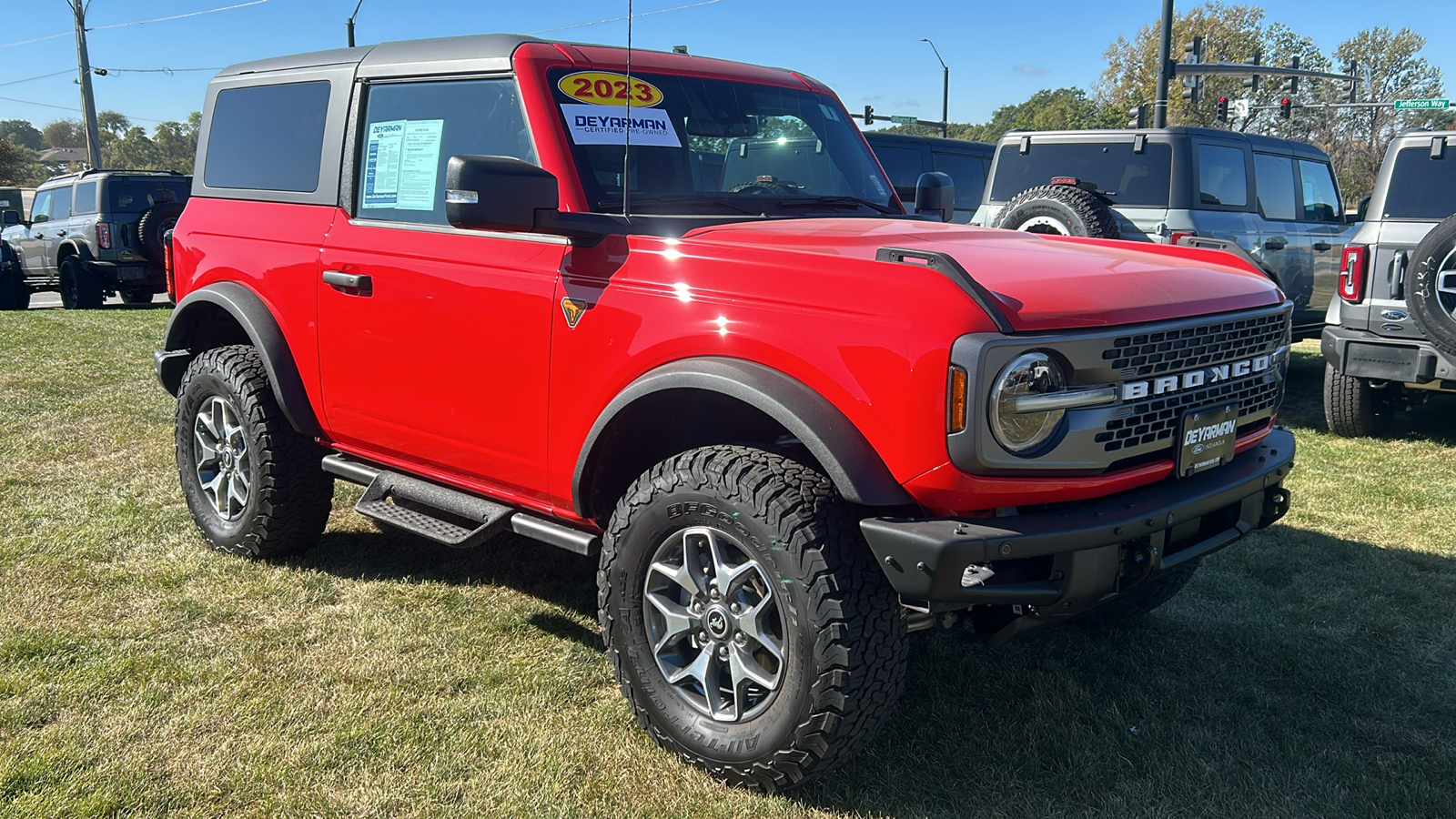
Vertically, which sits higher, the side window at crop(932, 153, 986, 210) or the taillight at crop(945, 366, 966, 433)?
the side window at crop(932, 153, 986, 210)

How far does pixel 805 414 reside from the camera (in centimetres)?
272

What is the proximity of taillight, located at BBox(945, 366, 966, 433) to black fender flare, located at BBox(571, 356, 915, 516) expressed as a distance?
22 centimetres

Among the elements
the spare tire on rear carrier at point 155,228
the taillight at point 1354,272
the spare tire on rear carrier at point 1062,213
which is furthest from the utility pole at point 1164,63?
the spare tire on rear carrier at point 155,228

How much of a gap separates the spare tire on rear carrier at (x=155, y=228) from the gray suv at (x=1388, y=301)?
47.3ft

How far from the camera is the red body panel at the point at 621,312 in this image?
2.65 metres

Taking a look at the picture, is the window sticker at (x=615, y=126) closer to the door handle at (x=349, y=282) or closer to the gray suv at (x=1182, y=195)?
the door handle at (x=349, y=282)

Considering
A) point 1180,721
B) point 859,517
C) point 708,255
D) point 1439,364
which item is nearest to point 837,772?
point 859,517

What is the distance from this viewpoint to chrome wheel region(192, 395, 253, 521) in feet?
15.4

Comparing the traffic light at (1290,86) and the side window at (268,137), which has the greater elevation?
the traffic light at (1290,86)

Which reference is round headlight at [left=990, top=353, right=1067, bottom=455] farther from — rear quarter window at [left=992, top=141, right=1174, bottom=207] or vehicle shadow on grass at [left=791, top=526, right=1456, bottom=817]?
rear quarter window at [left=992, top=141, right=1174, bottom=207]

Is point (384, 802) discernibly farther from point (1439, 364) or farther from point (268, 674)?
point (1439, 364)

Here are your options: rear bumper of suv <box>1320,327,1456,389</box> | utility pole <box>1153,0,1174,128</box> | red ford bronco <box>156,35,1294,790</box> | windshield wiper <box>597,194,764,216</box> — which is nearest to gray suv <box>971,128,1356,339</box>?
rear bumper of suv <box>1320,327,1456,389</box>

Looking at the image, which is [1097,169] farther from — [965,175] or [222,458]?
[222,458]

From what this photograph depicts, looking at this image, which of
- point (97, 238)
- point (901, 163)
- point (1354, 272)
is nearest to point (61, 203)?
point (97, 238)
